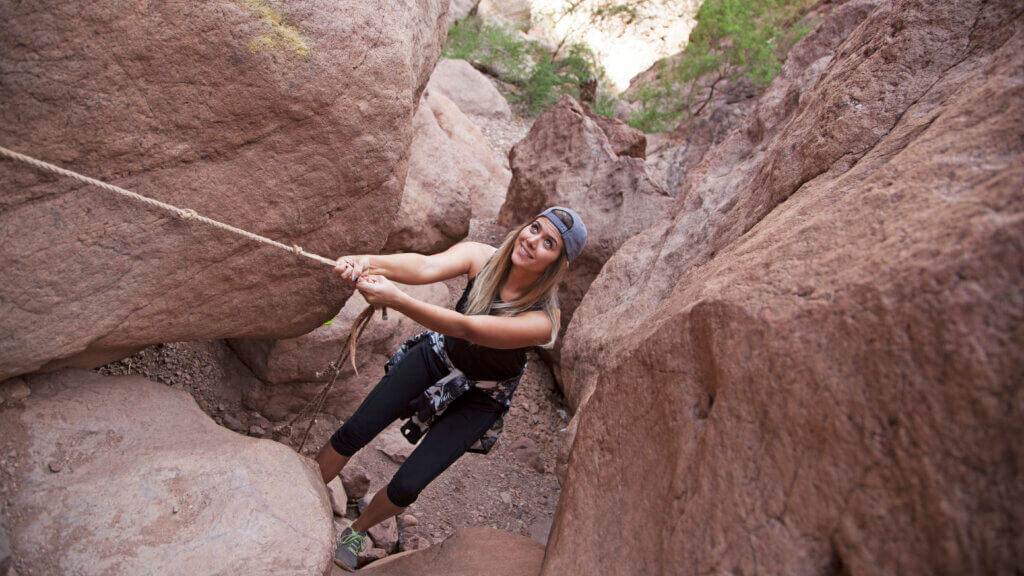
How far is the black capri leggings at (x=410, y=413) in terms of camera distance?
2467mm

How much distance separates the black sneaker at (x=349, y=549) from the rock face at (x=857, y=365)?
1052mm

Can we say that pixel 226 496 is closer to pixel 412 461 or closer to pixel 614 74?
pixel 412 461

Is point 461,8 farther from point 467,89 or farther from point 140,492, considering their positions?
point 140,492

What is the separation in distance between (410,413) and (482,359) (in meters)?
0.40

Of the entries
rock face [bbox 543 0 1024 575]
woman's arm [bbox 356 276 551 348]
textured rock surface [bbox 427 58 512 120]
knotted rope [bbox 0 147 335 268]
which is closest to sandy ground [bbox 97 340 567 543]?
knotted rope [bbox 0 147 335 268]

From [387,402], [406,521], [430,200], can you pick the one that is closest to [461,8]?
[430,200]

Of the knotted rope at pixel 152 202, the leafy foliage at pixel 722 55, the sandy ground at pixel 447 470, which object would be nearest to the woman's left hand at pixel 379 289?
the knotted rope at pixel 152 202

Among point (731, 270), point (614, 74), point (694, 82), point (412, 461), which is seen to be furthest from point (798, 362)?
point (614, 74)

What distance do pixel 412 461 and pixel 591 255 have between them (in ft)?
7.82

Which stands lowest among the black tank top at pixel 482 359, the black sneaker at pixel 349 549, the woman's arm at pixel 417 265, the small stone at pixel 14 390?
the black sneaker at pixel 349 549

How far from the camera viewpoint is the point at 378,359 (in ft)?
12.5

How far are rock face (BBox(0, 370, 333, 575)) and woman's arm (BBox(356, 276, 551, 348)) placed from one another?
70cm

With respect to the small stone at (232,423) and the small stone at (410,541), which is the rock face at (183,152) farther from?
the small stone at (410,541)

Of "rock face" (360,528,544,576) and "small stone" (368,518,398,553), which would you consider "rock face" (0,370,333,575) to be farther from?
"small stone" (368,518,398,553)
